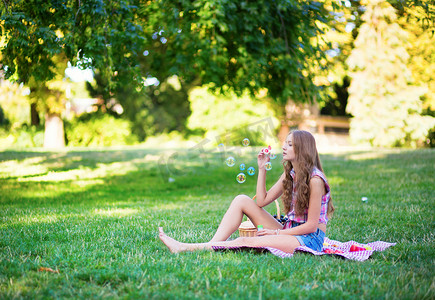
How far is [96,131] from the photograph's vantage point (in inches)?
912

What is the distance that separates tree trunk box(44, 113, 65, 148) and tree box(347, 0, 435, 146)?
1483 cm

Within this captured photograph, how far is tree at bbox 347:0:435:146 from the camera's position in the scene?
21297 mm

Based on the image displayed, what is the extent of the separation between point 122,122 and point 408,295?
22.4m

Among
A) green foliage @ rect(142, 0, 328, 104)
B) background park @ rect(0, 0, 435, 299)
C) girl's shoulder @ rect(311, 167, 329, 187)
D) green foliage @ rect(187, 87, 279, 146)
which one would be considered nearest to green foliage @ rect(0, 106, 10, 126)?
background park @ rect(0, 0, 435, 299)

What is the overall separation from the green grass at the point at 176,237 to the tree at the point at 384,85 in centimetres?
1179

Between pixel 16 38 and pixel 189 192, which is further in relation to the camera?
pixel 189 192

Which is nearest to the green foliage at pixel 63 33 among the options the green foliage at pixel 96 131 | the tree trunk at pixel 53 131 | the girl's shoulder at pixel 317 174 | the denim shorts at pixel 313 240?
the girl's shoulder at pixel 317 174

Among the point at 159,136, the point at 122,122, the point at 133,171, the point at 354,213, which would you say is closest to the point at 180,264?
the point at 354,213

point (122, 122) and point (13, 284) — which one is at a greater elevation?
point (122, 122)

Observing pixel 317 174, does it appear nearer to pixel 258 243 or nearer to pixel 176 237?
pixel 258 243

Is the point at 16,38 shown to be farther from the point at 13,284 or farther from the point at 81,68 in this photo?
the point at 13,284

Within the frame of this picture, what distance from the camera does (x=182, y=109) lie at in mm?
31156

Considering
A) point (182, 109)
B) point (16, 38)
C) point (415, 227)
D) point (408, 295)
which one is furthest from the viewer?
point (182, 109)

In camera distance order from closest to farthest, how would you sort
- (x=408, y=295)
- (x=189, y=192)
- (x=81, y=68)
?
(x=408, y=295) < (x=81, y=68) < (x=189, y=192)
